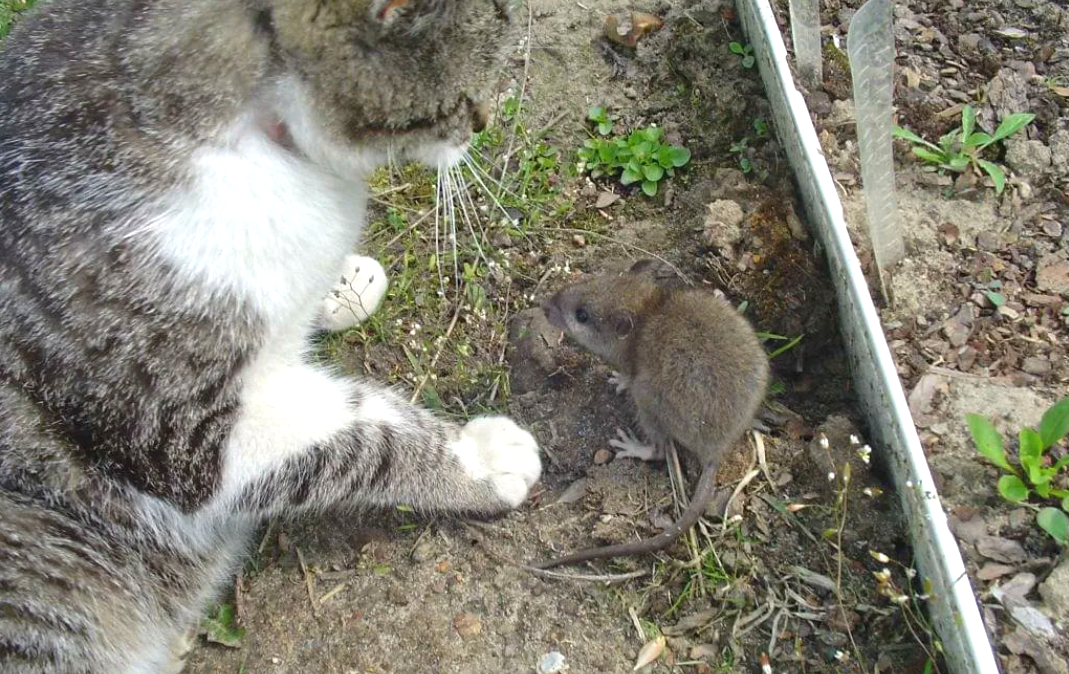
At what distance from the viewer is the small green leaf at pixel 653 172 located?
3.44 metres

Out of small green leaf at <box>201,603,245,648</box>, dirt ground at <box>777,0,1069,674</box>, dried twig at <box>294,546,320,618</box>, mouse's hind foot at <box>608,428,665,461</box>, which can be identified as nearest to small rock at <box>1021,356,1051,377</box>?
dirt ground at <box>777,0,1069,674</box>

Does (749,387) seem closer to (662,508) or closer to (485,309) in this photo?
(662,508)

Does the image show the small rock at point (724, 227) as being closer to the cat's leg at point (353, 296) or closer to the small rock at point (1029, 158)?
the small rock at point (1029, 158)

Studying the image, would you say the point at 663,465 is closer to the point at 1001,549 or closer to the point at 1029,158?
the point at 1001,549

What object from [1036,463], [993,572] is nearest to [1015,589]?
[993,572]

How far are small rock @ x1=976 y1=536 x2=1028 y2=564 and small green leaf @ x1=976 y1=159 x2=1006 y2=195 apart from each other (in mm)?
1265

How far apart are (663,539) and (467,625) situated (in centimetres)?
63

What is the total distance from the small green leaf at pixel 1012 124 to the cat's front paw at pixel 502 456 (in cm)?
193

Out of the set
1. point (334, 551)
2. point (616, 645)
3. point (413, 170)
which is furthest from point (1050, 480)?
point (413, 170)

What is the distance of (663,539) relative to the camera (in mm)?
2660

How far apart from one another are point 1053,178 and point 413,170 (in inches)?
92.5

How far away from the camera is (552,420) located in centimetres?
306

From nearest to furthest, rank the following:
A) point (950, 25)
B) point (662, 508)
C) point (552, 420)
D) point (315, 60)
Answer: point (315, 60)
point (662, 508)
point (552, 420)
point (950, 25)

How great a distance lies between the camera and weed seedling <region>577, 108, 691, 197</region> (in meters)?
3.46
